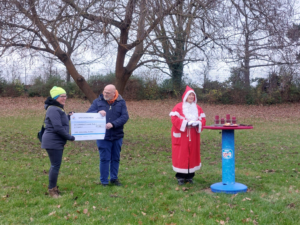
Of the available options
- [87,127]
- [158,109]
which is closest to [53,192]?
[87,127]

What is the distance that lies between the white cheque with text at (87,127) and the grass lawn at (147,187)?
1.03 metres

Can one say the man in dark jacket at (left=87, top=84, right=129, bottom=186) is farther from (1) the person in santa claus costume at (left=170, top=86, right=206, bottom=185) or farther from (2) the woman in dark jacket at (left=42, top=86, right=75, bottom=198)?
(1) the person in santa claus costume at (left=170, top=86, right=206, bottom=185)

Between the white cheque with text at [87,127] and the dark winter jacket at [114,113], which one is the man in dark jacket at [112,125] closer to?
the dark winter jacket at [114,113]

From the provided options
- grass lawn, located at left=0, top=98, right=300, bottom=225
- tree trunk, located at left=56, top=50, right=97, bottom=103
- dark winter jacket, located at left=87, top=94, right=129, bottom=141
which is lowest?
grass lawn, located at left=0, top=98, right=300, bottom=225

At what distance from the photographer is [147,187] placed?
6285mm

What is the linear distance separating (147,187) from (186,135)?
1.30 m

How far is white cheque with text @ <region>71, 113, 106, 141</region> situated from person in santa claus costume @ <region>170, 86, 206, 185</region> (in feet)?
4.82

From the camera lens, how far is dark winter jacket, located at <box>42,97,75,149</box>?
5.33 meters

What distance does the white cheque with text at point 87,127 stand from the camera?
19.4ft

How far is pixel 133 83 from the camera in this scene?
96.4 feet

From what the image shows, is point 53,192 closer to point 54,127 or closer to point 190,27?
point 54,127

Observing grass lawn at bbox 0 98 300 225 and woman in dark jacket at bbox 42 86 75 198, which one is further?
woman in dark jacket at bbox 42 86 75 198

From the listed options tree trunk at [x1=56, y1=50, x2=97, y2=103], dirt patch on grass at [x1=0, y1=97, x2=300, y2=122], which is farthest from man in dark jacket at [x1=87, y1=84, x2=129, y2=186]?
dirt patch on grass at [x1=0, y1=97, x2=300, y2=122]

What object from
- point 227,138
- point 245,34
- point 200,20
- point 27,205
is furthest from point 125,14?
point 27,205
